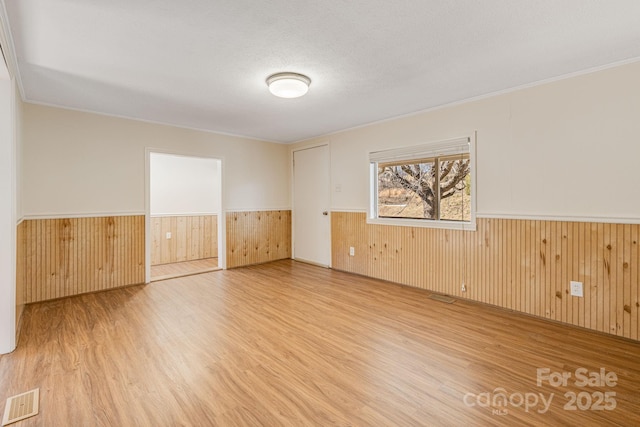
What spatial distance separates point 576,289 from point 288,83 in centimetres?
324

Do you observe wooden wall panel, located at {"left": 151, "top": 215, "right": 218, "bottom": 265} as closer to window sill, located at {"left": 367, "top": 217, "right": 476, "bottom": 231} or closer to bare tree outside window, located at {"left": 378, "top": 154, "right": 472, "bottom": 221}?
window sill, located at {"left": 367, "top": 217, "right": 476, "bottom": 231}

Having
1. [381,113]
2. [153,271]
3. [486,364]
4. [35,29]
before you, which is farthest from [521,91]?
[153,271]

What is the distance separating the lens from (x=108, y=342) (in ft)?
8.09

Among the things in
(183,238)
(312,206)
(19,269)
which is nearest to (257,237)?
(312,206)

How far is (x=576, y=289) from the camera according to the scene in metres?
2.71

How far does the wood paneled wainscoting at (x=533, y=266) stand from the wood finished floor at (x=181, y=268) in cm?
305

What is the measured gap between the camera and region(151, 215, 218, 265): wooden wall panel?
550 centimetres

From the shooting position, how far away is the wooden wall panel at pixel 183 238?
5500mm

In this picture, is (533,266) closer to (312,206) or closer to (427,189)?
(427,189)

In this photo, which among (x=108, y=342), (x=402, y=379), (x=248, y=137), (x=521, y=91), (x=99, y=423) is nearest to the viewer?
(x=99, y=423)

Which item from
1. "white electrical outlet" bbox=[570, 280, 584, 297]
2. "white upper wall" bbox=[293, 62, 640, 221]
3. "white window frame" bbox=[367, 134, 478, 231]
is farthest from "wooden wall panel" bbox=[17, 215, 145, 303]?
"white electrical outlet" bbox=[570, 280, 584, 297]

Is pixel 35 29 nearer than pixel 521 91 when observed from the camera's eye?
Yes

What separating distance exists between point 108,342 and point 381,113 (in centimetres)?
382

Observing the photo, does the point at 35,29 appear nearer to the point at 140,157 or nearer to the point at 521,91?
the point at 140,157
